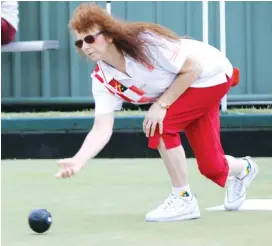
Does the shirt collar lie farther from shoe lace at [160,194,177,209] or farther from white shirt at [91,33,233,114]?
shoe lace at [160,194,177,209]

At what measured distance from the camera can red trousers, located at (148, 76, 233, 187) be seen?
442 cm

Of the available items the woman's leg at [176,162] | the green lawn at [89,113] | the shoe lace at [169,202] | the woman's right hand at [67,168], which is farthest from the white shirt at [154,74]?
the green lawn at [89,113]

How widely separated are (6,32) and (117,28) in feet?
12.7

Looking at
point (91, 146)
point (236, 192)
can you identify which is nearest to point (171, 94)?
point (91, 146)

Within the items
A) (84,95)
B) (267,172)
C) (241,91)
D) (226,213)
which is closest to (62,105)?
(84,95)

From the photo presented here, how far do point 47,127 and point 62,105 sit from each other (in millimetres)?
924

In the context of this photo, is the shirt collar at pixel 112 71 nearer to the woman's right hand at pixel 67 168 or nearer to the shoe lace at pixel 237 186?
the woman's right hand at pixel 67 168

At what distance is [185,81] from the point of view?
4.37m

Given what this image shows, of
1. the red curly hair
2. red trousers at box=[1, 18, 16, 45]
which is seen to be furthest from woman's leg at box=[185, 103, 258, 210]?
red trousers at box=[1, 18, 16, 45]

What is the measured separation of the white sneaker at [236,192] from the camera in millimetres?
4719

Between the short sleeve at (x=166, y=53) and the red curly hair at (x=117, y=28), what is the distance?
24 millimetres

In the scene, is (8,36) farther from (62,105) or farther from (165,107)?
(165,107)

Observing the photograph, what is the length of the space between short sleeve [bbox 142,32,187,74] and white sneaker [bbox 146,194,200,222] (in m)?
0.56

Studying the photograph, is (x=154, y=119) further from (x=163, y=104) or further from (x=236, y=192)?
(x=236, y=192)
